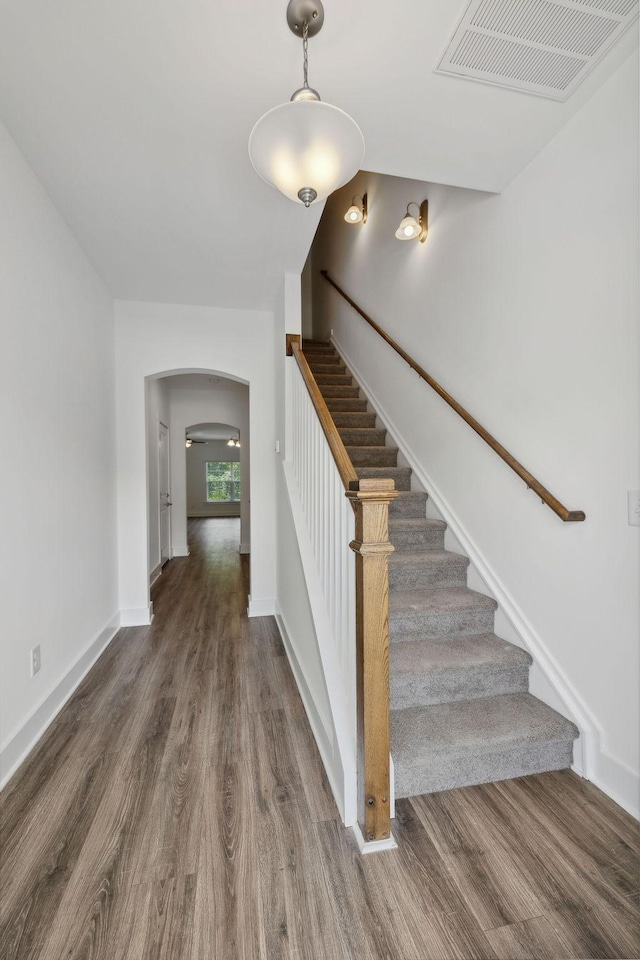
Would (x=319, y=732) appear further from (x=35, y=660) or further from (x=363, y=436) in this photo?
(x=363, y=436)

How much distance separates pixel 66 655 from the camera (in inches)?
96.5

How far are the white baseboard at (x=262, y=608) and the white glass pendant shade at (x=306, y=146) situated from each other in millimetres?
3193

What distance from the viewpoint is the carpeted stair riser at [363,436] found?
3729 mm

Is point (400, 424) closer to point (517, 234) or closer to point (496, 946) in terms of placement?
point (517, 234)

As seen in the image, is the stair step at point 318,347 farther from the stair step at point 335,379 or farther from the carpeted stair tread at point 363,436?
the carpeted stair tread at point 363,436

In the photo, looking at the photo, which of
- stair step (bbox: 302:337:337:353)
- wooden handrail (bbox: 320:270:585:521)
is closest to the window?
stair step (bbox: 302:337:337:353)

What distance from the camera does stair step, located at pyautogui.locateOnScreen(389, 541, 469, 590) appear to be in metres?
2.49

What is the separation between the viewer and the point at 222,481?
1448cm

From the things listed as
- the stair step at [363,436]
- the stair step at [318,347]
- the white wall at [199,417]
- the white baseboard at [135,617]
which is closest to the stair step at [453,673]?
the stair step at [363,436]

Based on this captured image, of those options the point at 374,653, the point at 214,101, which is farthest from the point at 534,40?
the point at 374,653

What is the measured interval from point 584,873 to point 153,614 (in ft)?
11.5

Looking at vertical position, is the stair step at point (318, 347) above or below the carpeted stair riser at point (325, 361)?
above

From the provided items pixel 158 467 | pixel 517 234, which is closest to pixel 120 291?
pixel 158 467

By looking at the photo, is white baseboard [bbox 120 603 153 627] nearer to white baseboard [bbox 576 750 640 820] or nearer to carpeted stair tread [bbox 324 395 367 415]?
carpeted stair tread [bbox 324 395 367 415]
